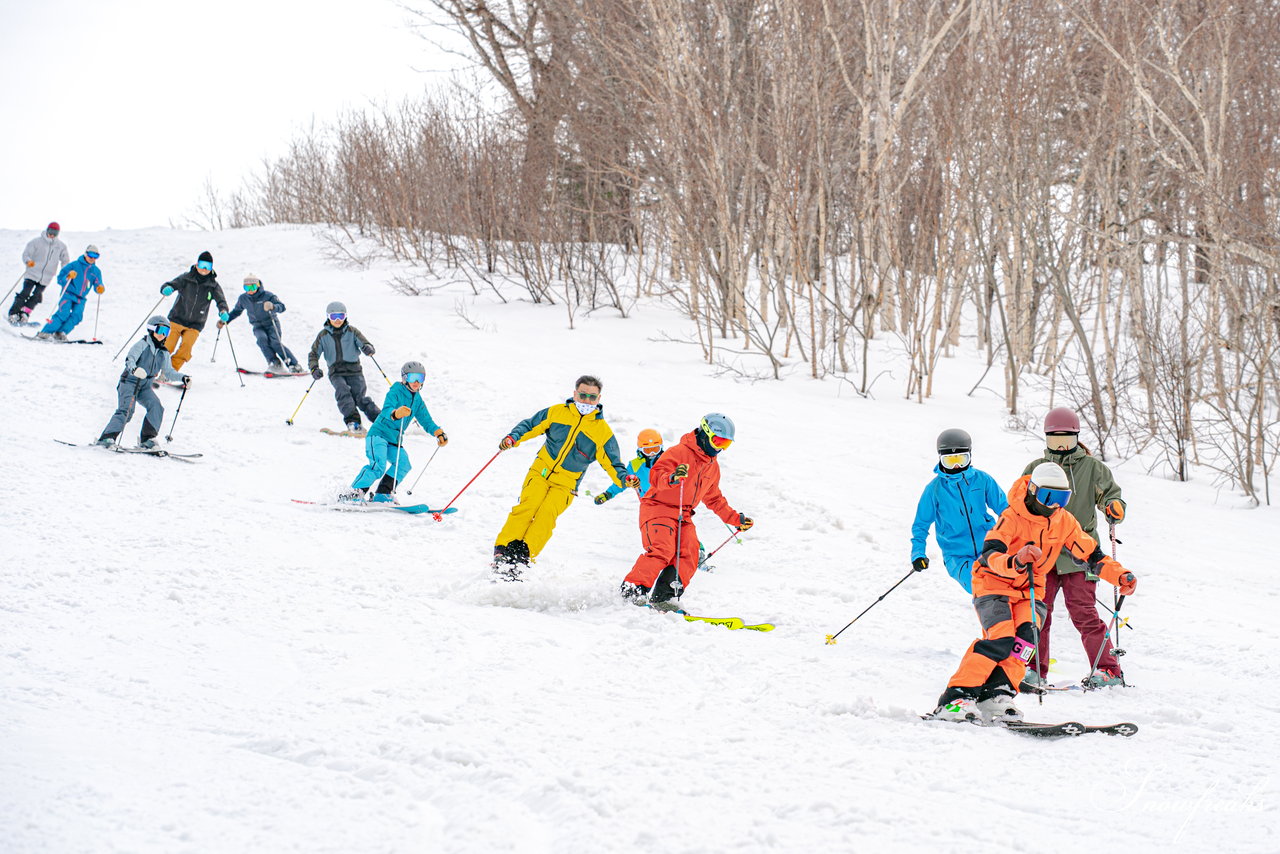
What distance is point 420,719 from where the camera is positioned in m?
3.83

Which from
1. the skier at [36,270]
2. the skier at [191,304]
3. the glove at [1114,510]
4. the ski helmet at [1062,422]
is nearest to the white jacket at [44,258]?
the skier at [36,270]

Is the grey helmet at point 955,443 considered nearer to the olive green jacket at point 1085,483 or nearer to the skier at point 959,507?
the skier at point 959,507

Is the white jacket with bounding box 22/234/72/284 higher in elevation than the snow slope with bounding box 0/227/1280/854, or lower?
higher

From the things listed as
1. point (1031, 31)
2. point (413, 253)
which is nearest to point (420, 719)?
point (1031, 31)

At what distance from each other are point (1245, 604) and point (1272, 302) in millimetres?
4931

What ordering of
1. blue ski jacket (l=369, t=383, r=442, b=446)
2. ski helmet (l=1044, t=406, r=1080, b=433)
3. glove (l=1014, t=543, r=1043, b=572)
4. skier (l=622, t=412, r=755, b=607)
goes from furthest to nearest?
1. blue ski jacket (l=369, t=383, r=442, b=446)
2. skier (l=622, t=412, r=755, b=607)
3. ski helmet (l=1044, t=406, r=1080, b=433)
4. glove (l=1014, t=543, r=1043, b=572)

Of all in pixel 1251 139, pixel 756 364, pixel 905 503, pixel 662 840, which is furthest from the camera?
pixel 756 364

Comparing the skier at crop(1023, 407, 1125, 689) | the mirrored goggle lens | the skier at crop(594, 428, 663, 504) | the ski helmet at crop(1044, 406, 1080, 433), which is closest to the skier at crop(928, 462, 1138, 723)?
the mirrored goggle lens

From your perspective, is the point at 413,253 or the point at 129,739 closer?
the point at 129,739

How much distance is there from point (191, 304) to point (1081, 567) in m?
11.5

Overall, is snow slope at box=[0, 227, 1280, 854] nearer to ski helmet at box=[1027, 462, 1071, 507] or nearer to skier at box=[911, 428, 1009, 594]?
skier at box=[911, 428, 1009, 594]

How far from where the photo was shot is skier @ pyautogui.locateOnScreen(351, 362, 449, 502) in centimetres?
812

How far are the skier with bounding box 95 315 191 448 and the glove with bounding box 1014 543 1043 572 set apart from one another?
786cm

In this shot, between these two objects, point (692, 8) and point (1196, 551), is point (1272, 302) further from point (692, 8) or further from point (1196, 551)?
point (692, 8)
